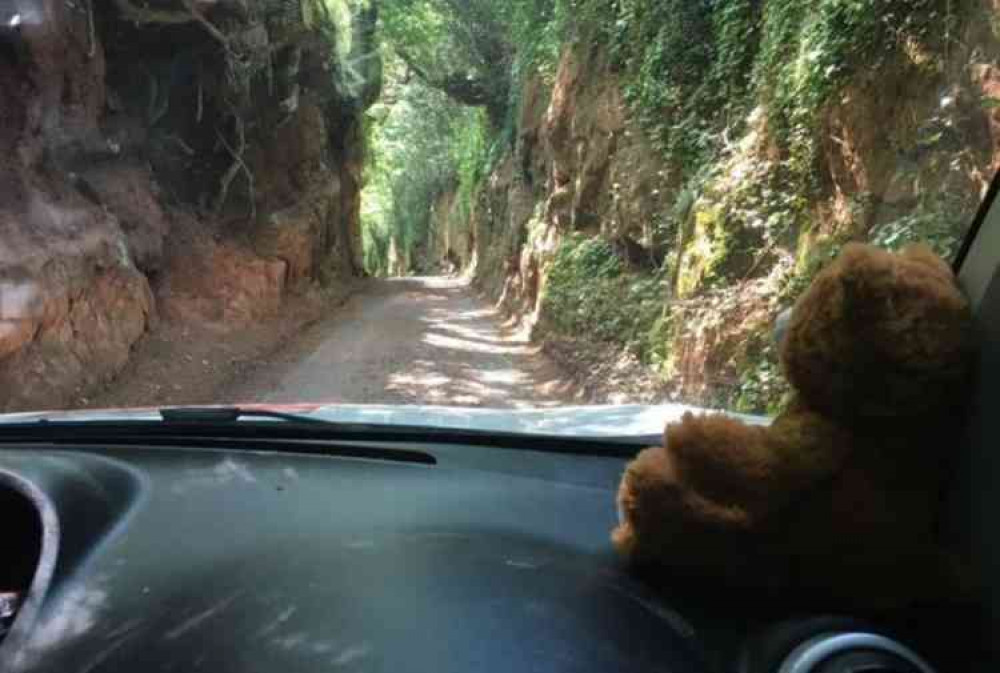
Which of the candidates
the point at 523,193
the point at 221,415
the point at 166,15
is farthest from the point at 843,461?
the point at 523,193

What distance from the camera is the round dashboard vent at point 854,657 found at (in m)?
1.37

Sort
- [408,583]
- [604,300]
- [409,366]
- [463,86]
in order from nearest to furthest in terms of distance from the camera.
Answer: [408,583] < [409,366] < [604,300] < [463,86]

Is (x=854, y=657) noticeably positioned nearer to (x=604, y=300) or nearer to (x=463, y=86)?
(x=604, y=300)

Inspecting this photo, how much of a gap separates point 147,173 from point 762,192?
10227mm

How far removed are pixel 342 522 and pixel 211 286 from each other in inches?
507

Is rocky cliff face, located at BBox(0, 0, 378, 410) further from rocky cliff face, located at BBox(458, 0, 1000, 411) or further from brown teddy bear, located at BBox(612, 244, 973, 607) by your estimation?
brown teddy bear, located at BBox(612, 244, 973, 607)

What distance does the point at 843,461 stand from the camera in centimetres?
159

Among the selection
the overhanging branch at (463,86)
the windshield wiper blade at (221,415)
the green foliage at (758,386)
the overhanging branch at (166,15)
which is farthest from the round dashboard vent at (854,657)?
the overhanging branch at (463,86)

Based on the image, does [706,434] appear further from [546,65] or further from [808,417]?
[546,65]

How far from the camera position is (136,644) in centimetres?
160

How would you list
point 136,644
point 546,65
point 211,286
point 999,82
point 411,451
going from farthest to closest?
point 546,65, point 211,286, point 999,82, point 411,451, point 136,644

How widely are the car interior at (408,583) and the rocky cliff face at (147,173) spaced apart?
7341 millimetres

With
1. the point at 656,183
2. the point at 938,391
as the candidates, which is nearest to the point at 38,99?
the point at 656,183

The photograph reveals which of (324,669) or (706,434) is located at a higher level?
(706,434)
